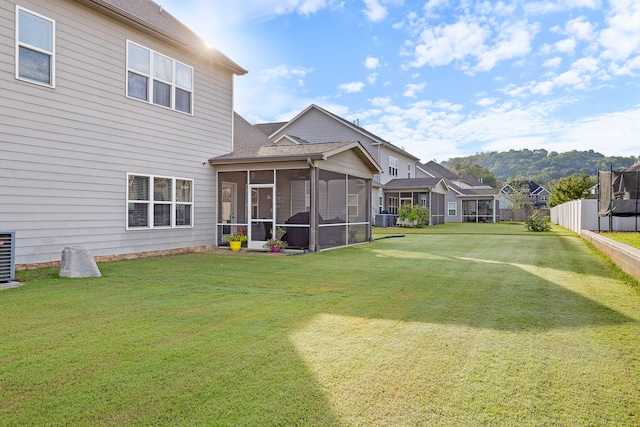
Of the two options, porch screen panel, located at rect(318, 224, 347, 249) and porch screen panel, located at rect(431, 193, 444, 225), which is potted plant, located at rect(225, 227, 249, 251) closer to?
porch screen panel, located at rect(318, 224, 347, 249)

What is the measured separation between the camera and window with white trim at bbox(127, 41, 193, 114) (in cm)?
998

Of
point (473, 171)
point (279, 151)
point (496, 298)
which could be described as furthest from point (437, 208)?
point (473, 171)

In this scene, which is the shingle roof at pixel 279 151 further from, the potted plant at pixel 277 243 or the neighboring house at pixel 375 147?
the neighboring house at pixel 375 147

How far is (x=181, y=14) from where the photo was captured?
1302 centimetres

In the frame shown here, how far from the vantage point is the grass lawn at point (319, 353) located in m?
2.45

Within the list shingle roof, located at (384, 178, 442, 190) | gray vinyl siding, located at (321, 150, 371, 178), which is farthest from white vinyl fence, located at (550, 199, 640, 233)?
gray vinyl siding, located at (321, 150, 371, 178)

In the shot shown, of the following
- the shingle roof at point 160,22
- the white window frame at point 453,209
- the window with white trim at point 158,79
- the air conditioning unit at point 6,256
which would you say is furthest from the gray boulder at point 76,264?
the white window frame at point 453,209

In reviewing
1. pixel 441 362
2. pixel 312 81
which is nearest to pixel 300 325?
pixel 441 362

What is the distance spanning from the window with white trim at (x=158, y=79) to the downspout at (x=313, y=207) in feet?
13.1

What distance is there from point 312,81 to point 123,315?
83.1 feet

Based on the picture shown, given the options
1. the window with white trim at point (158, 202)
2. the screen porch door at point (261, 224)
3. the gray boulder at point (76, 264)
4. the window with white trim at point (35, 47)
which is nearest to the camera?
the gray boulder at point (76, 264)

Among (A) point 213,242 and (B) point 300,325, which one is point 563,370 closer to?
(B) point 300,325

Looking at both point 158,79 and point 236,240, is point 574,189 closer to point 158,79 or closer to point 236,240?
point 236,240

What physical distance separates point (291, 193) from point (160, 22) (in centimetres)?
747
